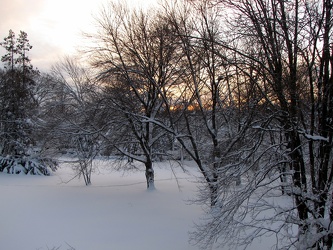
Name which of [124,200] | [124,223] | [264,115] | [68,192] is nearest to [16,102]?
[68,192]

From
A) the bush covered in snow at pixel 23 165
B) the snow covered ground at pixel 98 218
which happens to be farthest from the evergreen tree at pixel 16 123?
the snow covered ground at pixel 98 218

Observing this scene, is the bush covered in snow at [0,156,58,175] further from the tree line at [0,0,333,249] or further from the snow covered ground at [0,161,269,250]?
the snow covered ground at [0,161,269,250]

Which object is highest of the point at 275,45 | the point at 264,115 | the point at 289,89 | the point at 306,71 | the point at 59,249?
the point at 275,45

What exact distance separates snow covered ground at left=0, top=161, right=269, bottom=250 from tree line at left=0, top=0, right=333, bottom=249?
1.25 metres

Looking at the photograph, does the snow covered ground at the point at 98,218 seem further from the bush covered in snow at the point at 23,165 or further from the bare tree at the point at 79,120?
the bush covered in snow at the point at 23,165

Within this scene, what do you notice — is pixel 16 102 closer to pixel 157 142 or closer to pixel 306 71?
pixel 157 142

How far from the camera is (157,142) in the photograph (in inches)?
683

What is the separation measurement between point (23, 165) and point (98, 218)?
1640 centimetres

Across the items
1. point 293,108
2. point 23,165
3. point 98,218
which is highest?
point 293,108

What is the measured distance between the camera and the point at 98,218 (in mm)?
11586

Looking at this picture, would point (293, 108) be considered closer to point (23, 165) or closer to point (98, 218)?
point (98, 218)

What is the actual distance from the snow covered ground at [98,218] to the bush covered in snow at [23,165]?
7.63m

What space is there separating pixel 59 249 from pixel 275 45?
25.5 feet

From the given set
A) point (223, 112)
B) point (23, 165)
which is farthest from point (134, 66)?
point (23, 165)
